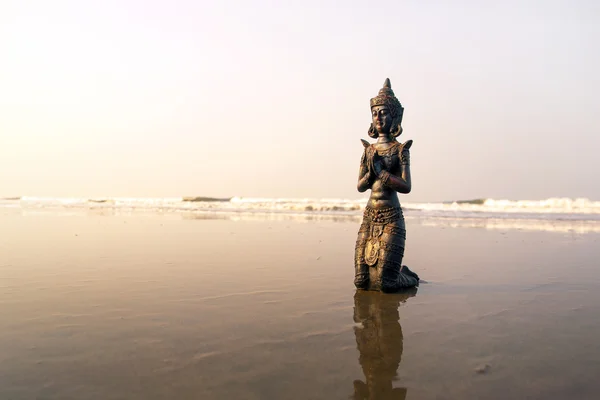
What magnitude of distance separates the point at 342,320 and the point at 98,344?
231 cm

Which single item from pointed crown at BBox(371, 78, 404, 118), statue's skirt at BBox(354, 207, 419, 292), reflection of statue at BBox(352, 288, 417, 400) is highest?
pointed crown at BBox(371, 78, 404, 118)

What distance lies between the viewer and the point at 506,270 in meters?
8.09

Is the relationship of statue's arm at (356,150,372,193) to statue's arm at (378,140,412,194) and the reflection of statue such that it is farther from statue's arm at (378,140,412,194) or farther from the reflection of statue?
the reflection of statue

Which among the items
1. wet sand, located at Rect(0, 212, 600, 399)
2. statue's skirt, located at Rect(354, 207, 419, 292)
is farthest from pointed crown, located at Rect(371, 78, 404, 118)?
wet sand, located at Rect(0, 212, 600, 399)

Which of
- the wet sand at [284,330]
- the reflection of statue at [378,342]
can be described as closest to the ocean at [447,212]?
the wet sand at [284,330]

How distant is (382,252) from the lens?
6.22 m

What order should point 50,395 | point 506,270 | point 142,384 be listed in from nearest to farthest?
point 50,395 < point 142,384 < point 506,270

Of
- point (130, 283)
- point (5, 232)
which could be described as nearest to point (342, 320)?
point (130, 283)


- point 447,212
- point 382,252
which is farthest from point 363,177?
point 447,212

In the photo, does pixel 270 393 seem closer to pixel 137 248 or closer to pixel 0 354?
pixel 0 354

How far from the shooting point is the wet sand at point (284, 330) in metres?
3.00

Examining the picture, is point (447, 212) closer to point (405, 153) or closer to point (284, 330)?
point (405, 153)

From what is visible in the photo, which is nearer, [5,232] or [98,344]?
[98,344]

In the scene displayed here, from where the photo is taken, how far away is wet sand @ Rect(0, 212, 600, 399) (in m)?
3.00
